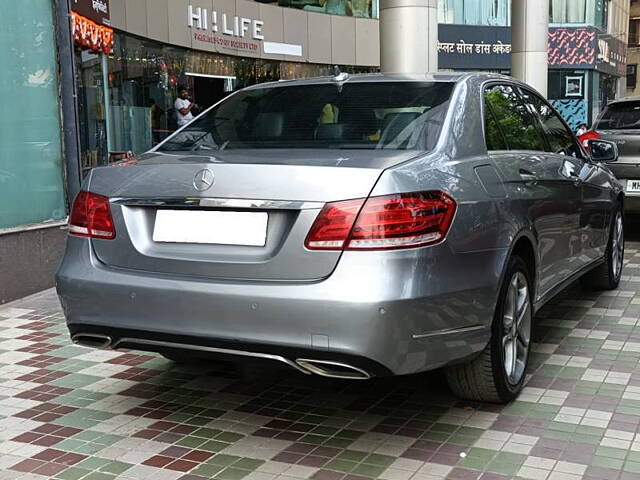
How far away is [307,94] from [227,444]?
5.95 feet

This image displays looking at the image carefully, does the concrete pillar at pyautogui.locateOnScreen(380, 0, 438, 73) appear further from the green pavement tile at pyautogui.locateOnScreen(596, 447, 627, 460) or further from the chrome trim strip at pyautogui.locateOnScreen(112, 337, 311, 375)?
the chrome trim strip at pyautogui.locateOnScreen(112, 337, 311, 375)

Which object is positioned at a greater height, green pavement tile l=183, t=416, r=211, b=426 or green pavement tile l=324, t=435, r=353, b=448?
green pavement tile l=183, t=416, r=211, b=426

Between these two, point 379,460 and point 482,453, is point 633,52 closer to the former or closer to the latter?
point 482,453

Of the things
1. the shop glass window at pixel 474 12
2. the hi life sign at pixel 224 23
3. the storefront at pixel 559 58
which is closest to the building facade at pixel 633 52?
the storefront at pixel 559 58

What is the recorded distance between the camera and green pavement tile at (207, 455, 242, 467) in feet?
11.1

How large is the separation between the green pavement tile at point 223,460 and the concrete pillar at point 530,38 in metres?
15.6

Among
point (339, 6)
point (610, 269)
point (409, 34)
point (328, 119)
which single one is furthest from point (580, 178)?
point (339, 6)

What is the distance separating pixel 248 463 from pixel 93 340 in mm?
888

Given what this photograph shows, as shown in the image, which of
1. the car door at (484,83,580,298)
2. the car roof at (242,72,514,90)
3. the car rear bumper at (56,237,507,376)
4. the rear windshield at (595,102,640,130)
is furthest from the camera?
the rear windshield at (595,102,640,130)

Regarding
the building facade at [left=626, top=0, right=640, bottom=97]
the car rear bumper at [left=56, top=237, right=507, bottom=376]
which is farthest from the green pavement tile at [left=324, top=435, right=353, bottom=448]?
the building facade at [left=626, top=0, right=640, bottom=97]

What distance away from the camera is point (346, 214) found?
10.2 ft

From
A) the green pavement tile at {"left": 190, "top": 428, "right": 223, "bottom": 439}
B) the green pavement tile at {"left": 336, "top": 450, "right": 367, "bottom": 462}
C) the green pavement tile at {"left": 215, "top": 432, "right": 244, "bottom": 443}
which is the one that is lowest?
the green pavement tile at {"left": 336, "top": 450, "right": 367, "bottom": 462}

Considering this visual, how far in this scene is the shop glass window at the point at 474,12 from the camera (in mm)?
37062

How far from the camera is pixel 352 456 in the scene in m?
3.43
